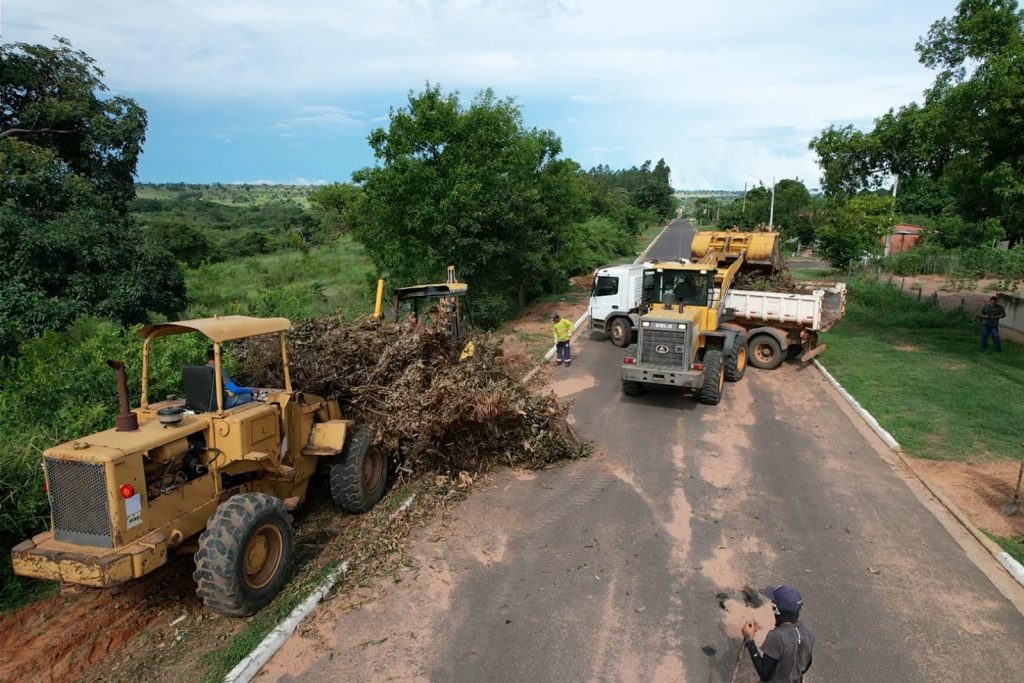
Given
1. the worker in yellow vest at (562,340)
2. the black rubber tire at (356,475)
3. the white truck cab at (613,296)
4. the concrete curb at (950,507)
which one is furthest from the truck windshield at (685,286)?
the black rubber tire at (356,475)

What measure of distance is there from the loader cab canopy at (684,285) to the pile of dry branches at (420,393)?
5.09 metres

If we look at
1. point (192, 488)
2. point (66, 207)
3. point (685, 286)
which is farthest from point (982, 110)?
point (66, 207)

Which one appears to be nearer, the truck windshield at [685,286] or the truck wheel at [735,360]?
the truck windshield at [685,286]

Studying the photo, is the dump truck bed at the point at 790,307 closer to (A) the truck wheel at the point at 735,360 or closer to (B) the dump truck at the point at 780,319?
(B) the dump truck at the point at 780,319

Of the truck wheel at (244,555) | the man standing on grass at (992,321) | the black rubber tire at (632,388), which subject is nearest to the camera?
the truck wheel at (244,555)

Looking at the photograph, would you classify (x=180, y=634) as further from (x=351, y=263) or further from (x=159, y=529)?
(x=351, y=263)

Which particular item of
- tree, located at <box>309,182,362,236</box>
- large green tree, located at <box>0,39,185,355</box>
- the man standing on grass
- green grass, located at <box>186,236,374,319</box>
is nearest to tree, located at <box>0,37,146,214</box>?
large green tree, located at <box>0,39,185,355</box>

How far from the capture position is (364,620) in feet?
19.1

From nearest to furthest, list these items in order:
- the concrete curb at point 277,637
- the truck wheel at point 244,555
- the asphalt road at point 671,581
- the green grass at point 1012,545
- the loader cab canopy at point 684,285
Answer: the concrete curb at point 277,637 → the asphalt road at point 671,581 → the truck wheel at point 244,555 → the green grass at point 1012,545 → the loader cab canopy at point 684,285

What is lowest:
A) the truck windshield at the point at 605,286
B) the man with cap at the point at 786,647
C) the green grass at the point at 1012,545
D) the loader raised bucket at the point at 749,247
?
the green grass at the point at 1012,545

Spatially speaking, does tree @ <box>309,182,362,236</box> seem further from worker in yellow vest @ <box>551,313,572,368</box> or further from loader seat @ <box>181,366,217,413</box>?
loader seat @ <box>181,366,217,413</box>

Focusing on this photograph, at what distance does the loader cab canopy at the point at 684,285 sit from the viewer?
530 inches

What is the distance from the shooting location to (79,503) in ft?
16.9

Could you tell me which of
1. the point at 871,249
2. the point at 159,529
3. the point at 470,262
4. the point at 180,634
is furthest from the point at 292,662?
the point at 871,249
